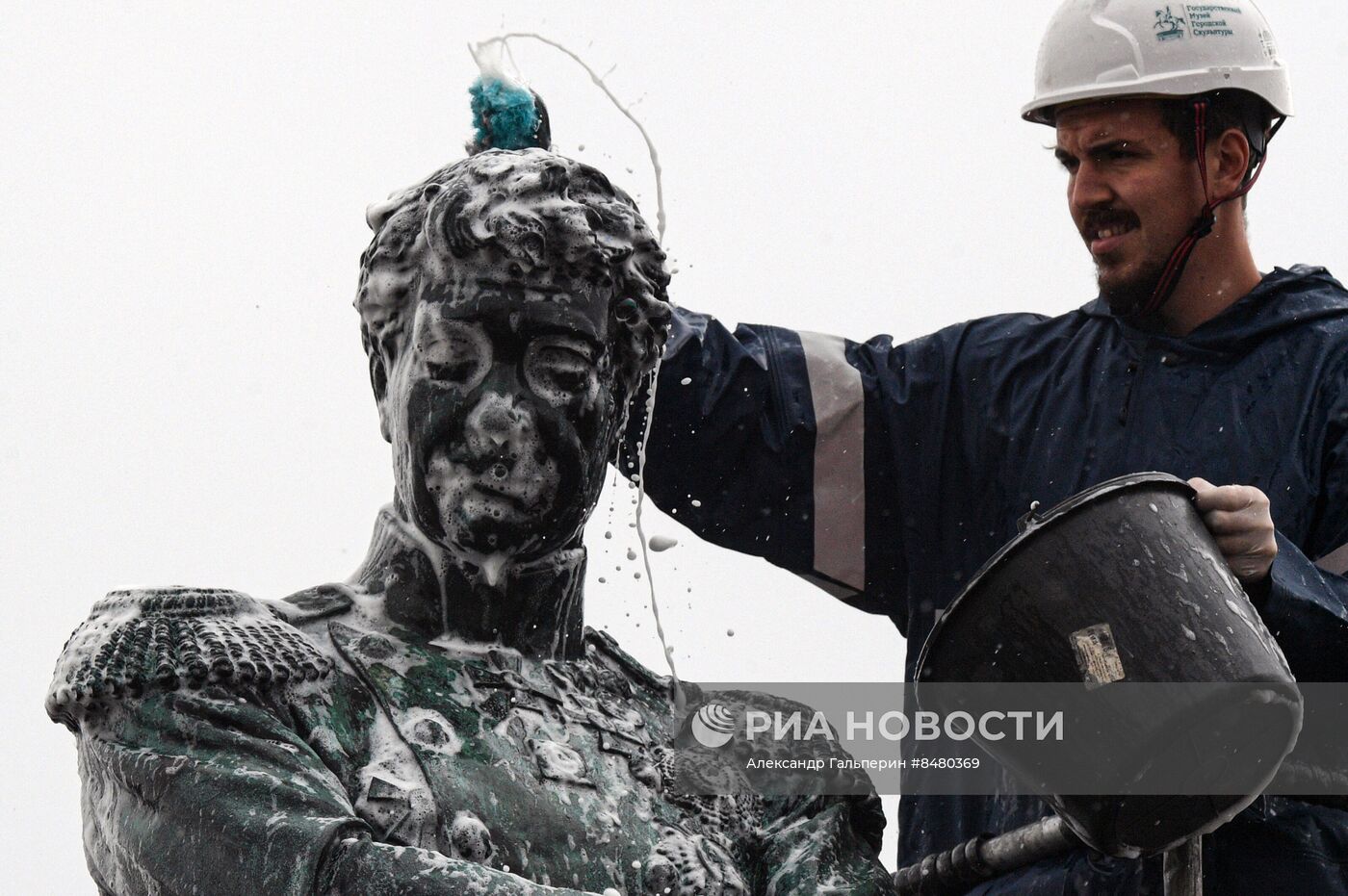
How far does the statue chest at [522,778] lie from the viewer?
5.24m

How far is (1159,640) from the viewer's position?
18.9ft

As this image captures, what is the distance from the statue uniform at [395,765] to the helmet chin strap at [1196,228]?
3.05 m

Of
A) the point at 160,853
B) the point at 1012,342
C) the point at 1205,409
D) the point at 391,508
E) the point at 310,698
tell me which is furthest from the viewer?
the point at 1012,342

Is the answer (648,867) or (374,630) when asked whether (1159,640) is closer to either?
(648,867)

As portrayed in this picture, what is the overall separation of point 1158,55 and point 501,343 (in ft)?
12.5

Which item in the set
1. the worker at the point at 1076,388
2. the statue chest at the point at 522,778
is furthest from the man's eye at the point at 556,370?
the worker at the point at 1076,388

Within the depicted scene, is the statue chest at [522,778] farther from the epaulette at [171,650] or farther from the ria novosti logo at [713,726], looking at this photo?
the epaulette at [171,650]

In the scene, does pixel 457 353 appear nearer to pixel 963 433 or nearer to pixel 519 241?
pixel 519 241

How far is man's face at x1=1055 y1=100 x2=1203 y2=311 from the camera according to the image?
8484 mm

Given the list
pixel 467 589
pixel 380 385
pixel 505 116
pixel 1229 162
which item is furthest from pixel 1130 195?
pixel 467 589

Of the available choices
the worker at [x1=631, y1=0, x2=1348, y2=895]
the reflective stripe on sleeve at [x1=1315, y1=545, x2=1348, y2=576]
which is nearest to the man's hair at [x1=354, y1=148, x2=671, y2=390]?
the worker at [x1=631, y1=0, x2=1348, y2=895]

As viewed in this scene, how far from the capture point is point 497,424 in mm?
5391

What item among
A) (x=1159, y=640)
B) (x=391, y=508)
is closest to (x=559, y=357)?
(x=391, y=508)

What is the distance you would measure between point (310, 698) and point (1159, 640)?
5.81 ft
